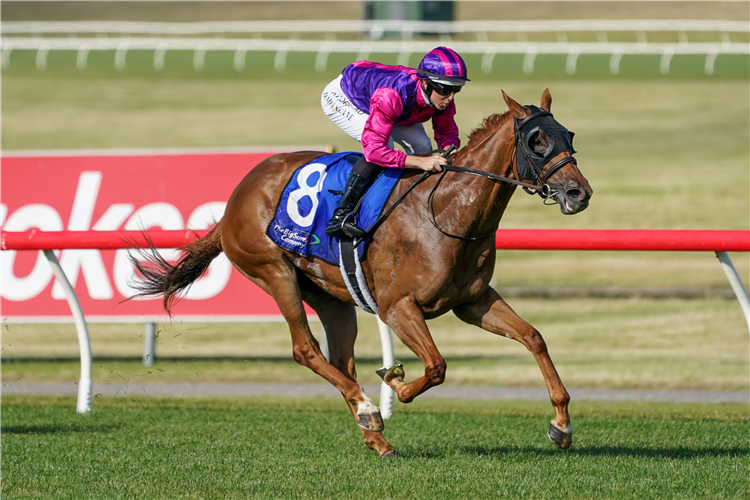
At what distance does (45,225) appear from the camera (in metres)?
8.44

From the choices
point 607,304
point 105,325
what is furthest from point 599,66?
point 105,325

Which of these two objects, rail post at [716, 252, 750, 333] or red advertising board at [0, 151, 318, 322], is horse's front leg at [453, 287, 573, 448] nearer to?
rail post at [716, 252, 750, 333]

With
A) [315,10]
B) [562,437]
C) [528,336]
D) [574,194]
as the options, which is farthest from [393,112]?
[315,10]

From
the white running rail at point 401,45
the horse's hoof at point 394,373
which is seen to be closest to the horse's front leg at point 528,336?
the horse's hoof at point 394,373

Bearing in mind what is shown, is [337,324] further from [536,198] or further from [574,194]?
[536,198]

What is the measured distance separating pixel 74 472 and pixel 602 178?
13.7m

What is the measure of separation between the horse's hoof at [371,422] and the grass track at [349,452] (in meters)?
0.14

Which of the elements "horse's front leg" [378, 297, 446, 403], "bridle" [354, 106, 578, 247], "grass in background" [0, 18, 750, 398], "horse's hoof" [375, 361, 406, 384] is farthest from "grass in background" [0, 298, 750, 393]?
"bridle" [354, 106, 578, 247]

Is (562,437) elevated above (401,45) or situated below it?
above

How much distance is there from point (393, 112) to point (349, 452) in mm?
→ 1666

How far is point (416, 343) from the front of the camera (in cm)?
484

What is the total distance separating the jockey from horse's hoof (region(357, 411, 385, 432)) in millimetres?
857

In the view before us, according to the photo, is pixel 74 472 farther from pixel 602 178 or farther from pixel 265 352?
pixel 602 178

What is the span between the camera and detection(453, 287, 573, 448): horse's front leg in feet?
15.6
